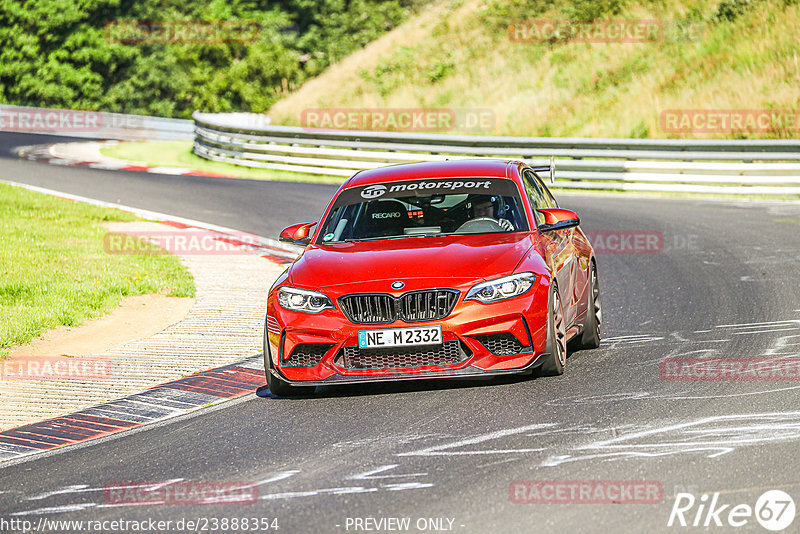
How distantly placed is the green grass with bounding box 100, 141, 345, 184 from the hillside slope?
4.58 meters

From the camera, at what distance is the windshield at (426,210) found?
30.2 feet

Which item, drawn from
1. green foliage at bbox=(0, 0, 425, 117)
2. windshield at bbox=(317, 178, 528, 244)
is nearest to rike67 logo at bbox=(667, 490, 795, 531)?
windshield at bbox=(317, 178, 528, 244)

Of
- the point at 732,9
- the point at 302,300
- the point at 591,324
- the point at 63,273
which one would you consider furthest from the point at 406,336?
the point at 732,9

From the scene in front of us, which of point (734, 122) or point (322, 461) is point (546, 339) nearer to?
point (322, 461)

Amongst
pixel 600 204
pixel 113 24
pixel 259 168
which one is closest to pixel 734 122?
pixel 600 204

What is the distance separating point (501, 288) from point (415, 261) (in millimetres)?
668

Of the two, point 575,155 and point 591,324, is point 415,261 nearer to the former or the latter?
point 591,324

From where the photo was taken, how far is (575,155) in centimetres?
2500

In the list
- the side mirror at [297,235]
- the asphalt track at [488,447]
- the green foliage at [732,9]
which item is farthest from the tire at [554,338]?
the green foliage at [732,9]

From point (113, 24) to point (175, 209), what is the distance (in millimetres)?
49557

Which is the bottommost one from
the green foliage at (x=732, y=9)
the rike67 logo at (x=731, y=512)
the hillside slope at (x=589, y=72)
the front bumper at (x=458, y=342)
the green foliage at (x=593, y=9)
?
the rike67 logo at (x=731, y=512)

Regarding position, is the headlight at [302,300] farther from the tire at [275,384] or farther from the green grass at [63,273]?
the green grass at [63,273]

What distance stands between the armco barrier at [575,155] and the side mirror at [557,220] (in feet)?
38.2

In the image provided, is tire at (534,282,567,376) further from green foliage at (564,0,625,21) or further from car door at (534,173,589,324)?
green foliage at (564,0,625,21)
